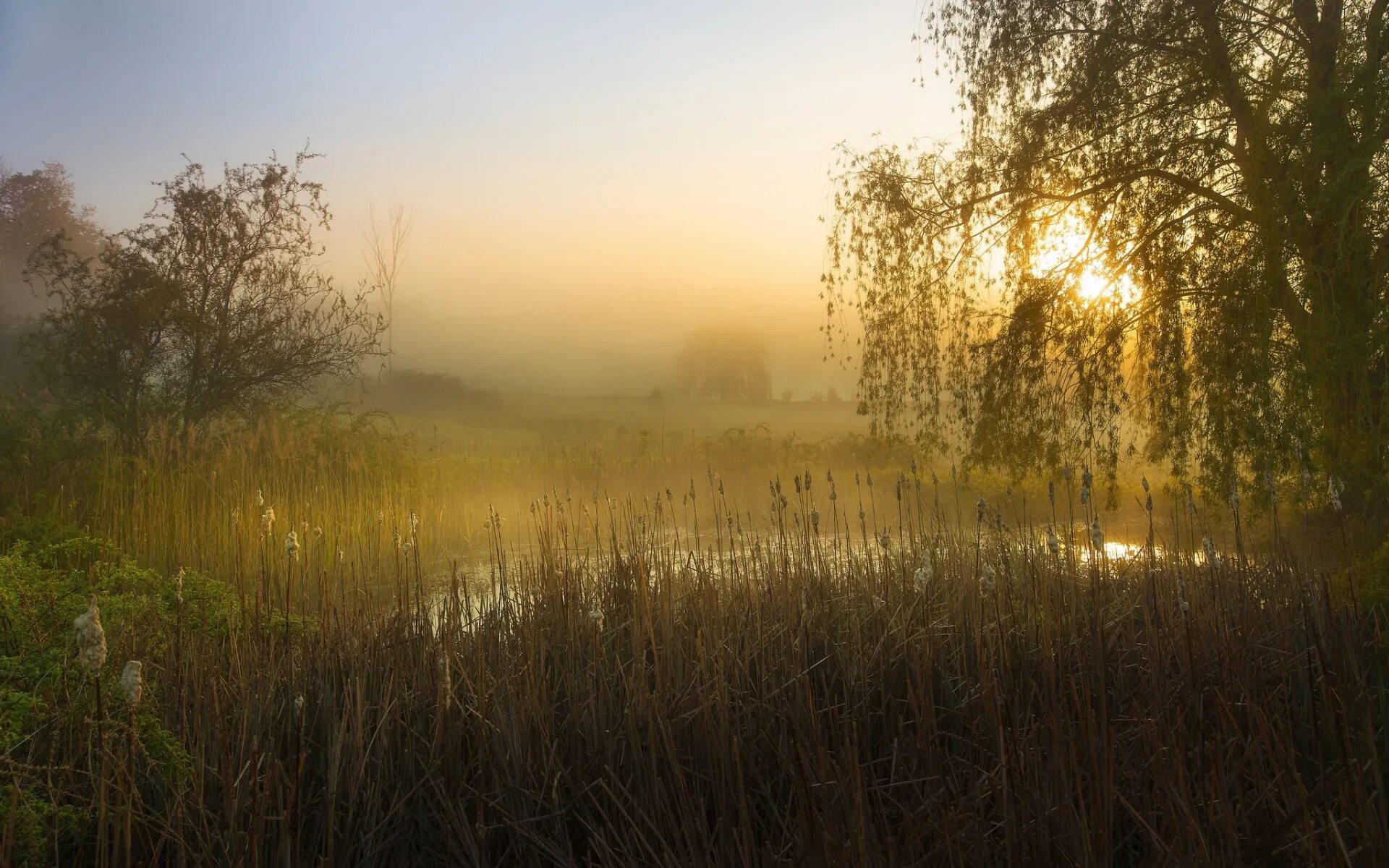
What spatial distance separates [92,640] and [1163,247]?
1004 centimetres

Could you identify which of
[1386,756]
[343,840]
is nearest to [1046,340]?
[1386,756]

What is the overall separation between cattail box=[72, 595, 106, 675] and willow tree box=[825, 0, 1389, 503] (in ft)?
27.0

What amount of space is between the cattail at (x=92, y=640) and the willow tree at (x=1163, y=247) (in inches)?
324

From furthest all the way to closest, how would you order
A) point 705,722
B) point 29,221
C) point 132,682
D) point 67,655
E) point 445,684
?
point 29,221
point 705,722
point 445,684
point 67,655
point 132,682

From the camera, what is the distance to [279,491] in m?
9.30

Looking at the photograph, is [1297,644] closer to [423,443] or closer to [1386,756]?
[1386,756]

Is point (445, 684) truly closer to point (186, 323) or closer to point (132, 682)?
point (132, 682)

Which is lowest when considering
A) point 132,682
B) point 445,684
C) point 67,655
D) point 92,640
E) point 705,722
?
point 705,722

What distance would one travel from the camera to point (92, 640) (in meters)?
1.60

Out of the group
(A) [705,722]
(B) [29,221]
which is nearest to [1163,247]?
(A) [705,722]

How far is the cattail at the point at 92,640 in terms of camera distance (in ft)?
5.10

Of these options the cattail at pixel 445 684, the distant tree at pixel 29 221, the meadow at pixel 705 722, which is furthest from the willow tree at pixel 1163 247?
the distant tree at pixel 29 221

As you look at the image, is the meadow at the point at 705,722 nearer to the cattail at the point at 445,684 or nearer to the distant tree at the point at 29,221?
the cattail at the point at 445,684

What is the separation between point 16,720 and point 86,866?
538mm
